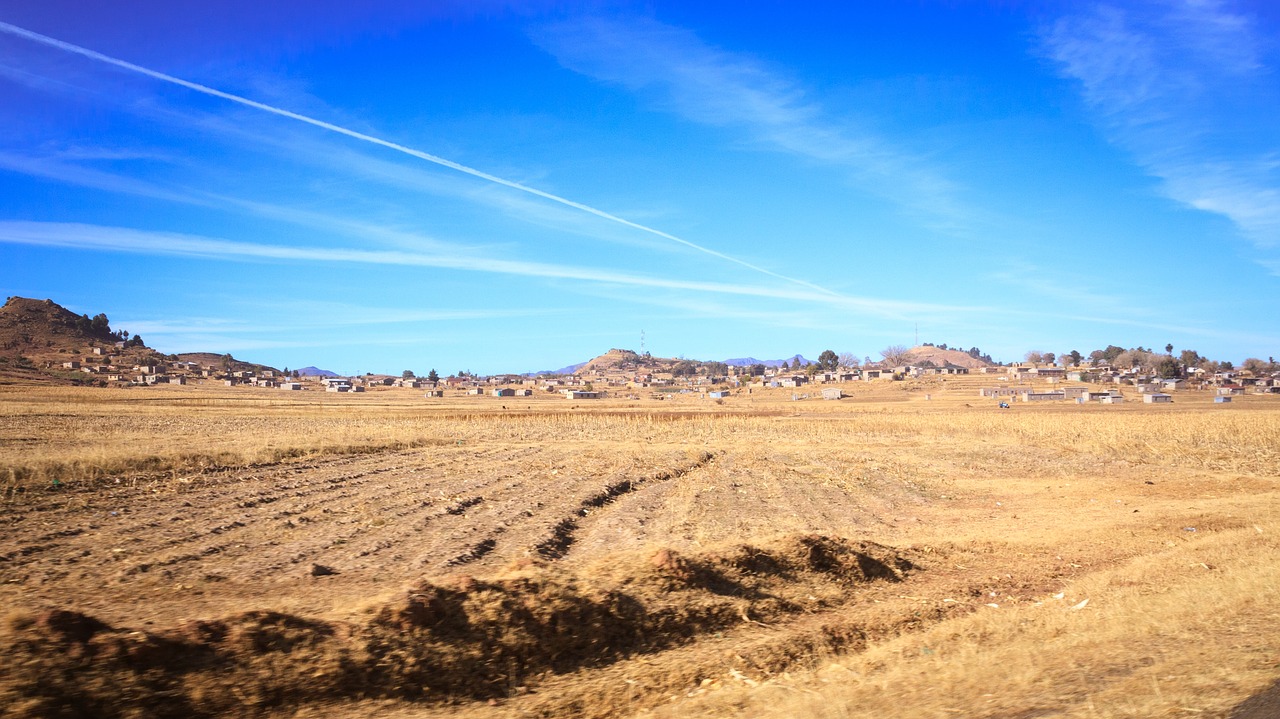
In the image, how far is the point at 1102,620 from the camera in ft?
29.9

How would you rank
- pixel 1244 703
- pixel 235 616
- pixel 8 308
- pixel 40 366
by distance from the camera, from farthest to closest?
pixel 8 308 → pixel 40 366 → pixel 235 616 → pixel 1244 703

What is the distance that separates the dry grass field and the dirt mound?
3 centimetres

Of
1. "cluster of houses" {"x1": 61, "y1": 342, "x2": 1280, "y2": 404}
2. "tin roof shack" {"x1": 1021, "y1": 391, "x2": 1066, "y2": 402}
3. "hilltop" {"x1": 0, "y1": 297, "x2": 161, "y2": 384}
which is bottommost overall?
"tin roof shack" {"x1": 1021, "y1": 391, "x2": 1066, "y2": 402}

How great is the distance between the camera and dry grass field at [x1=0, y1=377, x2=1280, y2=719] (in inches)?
257

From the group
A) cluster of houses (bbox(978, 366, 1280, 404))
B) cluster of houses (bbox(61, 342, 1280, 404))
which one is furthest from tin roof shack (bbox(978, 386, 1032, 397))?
cluster of houses (bbox(61, 342, 1280, 404))

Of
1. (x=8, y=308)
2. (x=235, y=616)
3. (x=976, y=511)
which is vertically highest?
(x=8, y=308)

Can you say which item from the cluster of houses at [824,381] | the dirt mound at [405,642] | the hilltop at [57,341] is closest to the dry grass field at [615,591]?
the dirt mound at [405,642]

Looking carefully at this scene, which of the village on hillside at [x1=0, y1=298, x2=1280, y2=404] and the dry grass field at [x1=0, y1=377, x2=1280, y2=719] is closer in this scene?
the dry grass field at [x1=0, y1=377, x2=1280, y2=719]

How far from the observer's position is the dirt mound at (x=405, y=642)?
6074 mm

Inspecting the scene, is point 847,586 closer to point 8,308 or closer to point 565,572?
point 565,572

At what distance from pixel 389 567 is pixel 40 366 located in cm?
13717

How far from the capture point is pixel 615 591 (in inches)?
369

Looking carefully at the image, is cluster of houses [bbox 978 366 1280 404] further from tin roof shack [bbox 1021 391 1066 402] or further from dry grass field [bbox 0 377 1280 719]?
dry grass field [bbox 0 377 1280 719]

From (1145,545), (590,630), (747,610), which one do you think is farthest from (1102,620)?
(1145,545)
